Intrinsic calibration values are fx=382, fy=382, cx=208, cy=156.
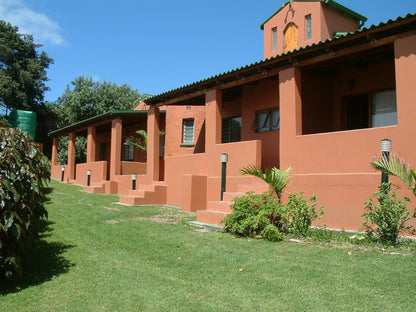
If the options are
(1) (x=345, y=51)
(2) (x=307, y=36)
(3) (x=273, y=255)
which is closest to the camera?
(3) (x=273, y=255)

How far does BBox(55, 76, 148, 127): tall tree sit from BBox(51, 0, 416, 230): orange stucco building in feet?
46.6

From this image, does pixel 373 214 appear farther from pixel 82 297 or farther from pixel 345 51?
pixel 82 297

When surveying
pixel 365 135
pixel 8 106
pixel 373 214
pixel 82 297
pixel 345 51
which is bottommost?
pixel 82 297

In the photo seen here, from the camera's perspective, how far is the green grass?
14.2 feet

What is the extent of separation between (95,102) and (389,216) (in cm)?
2862

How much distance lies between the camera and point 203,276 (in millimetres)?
5312

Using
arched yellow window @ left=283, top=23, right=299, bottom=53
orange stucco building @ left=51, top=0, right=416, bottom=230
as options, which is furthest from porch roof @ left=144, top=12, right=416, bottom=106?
arched yellow window @ left=283, top=23, right=299, bottom=53

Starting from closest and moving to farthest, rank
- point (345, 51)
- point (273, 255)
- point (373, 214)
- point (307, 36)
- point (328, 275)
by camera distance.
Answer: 1. point (328, 275)
2. point (273, 255)
3. point (373, 214)
4. point (345, 51)
5. point (307, 36)

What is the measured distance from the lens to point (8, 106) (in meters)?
27.8

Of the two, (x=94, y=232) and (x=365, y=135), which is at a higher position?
(x=365, y=135)

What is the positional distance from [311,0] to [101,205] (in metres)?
10.6

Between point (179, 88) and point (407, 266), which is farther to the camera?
point (179, 88)

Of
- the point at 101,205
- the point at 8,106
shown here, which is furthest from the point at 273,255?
the point at 8,106

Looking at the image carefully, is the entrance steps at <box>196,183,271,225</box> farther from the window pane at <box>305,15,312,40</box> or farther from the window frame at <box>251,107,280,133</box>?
the window pane at <box>305,15,312,40</box>
